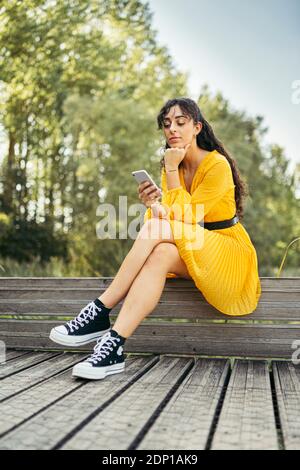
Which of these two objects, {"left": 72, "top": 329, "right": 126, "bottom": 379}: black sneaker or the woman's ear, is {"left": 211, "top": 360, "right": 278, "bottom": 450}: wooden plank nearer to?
{"left": 72, "top": 329, "right": 126, "bottom": 379}: black sneaker

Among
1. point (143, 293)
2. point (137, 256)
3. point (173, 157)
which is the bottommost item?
point (143, 293)

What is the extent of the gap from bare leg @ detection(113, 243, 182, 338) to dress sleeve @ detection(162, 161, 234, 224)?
0.74 feet

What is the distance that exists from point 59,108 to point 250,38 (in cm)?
449

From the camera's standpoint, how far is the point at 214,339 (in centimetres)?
266

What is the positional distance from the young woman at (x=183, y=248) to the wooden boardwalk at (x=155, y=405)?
0.17 metres

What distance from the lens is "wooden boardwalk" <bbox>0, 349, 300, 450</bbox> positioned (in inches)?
58.7

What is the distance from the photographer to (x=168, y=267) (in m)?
2.34


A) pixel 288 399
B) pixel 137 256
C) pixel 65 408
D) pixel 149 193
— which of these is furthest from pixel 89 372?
pixel 149 193

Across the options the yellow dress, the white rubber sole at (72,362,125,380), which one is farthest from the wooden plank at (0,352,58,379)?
the yellow dress

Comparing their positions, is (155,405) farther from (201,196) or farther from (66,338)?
(201,196)

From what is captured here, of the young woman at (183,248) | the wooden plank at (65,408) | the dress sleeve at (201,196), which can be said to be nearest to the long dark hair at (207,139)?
the young woman at (183,248)

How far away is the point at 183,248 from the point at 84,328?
54 centimetres

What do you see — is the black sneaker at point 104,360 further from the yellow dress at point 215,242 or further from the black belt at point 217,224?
the black belt at point 217,224
